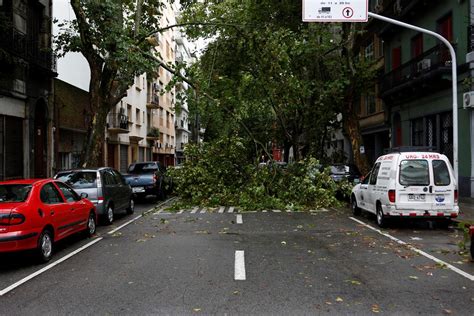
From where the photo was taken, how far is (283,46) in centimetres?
1775

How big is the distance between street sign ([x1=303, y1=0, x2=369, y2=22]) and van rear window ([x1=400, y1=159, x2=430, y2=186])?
422cm

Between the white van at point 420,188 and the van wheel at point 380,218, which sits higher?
the white van at point 420,188

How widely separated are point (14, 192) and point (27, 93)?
12.4 meters

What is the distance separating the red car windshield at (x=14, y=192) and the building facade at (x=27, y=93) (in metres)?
9.03

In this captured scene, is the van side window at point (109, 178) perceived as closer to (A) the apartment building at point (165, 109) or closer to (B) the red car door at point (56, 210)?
(B) the red car door at point (56, 210)

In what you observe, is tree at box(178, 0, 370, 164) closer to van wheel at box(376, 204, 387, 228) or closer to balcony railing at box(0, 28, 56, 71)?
balcony railing at box(0, 28, 56, 71)

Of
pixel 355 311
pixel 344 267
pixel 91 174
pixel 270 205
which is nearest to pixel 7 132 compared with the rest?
pixel 91 174

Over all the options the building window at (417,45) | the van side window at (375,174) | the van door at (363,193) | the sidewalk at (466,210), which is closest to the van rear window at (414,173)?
the van side window at (375,174)

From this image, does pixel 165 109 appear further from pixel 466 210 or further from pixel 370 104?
pixel 466 210

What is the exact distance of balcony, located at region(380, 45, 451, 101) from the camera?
61.5ft

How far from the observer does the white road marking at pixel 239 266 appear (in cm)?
666

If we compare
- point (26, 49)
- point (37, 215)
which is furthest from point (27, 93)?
point (37, 215)

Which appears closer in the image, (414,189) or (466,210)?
(414,189)

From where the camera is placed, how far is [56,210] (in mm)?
8453
